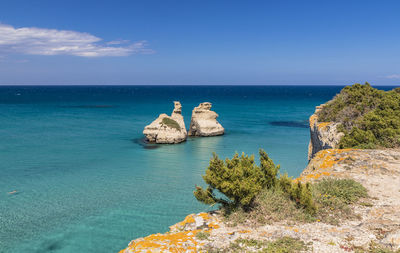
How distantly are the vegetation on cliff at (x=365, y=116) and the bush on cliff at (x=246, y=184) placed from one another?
278 inches

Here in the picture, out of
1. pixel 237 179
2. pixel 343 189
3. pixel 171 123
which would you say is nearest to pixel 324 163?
pixel 343 189

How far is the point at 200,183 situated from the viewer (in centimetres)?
1909

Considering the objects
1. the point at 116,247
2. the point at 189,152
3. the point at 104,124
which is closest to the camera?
the point at 116,247

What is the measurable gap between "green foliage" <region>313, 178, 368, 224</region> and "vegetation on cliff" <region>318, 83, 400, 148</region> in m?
5.19

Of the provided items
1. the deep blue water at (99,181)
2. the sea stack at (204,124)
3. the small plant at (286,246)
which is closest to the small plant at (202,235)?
the small plant at (286,246)

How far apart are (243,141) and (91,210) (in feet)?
74.6

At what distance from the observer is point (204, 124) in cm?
3841

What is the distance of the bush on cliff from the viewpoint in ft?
22.1

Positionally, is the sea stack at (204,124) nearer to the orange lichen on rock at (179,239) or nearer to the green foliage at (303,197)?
the green foliage at (303,197)

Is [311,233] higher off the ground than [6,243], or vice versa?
[311,233]

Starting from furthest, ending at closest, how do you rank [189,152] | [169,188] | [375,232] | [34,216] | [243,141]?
[243,141] < [189,152] < [169,188] < [34,216] < [375,232]

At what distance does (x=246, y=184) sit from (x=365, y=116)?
10.4m

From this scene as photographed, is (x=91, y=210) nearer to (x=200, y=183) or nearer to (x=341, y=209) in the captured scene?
(x=200, y=183)

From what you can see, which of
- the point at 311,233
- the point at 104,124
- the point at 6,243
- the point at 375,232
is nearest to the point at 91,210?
the point at 6,243
